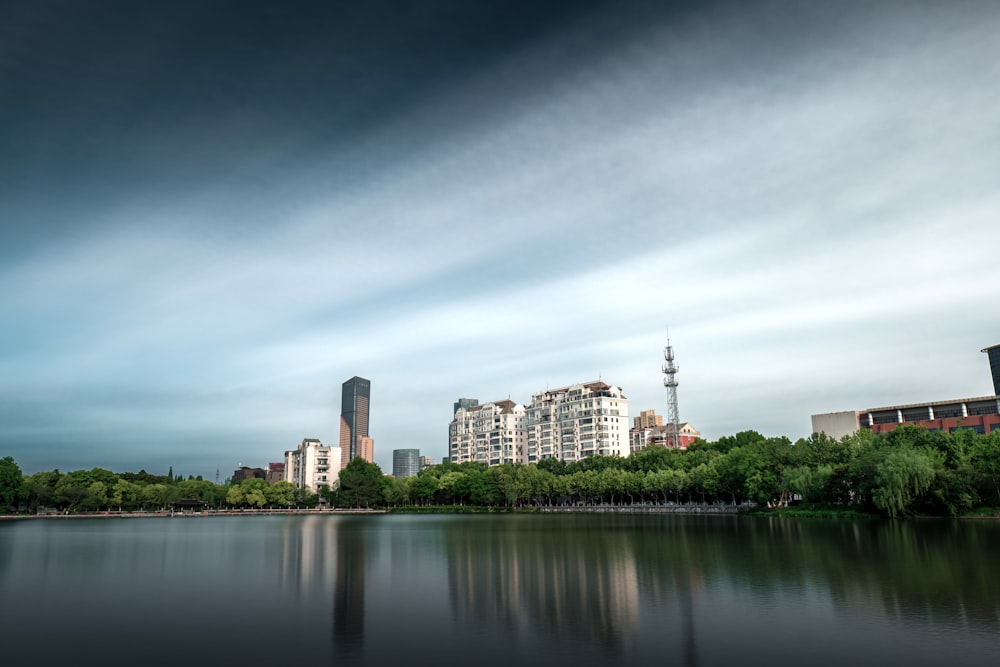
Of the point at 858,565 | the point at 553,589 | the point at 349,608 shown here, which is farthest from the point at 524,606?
the point at 858,565

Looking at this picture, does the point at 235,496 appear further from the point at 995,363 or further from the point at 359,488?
the point at 995,363

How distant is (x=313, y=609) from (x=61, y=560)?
26.6 metres

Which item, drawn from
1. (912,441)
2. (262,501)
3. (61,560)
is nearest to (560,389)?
(262,501)

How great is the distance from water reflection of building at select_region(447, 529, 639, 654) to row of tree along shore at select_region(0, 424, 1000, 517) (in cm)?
3904

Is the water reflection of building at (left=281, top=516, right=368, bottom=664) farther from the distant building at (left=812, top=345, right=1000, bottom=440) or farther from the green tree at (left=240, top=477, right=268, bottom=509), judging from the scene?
the green tree at (left=240, top=477, right=268, bottom=509)

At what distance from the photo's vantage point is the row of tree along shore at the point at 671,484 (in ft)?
213

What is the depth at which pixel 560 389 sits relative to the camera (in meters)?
190

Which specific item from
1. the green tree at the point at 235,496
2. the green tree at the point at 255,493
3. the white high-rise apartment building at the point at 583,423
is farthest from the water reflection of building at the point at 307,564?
the white high-rise apartment building at the point at 583,423

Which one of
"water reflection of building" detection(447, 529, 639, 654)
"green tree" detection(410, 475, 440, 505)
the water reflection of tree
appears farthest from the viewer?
"green tree" detection(410, 475, 440, 505)

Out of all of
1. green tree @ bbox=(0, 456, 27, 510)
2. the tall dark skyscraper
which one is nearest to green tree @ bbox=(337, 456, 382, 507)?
green tree @ bbox=(0, 456, 27, 510)

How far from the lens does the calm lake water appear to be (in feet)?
57.1

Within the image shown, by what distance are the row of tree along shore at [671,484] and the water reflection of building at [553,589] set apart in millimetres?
39036

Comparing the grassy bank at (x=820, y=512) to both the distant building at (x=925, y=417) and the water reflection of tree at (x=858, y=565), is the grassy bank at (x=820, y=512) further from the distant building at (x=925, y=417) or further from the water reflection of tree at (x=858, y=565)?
the distant building at (x=925, y=417)

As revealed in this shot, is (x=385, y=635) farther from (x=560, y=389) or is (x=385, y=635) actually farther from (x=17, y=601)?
(x=560, y=389)
